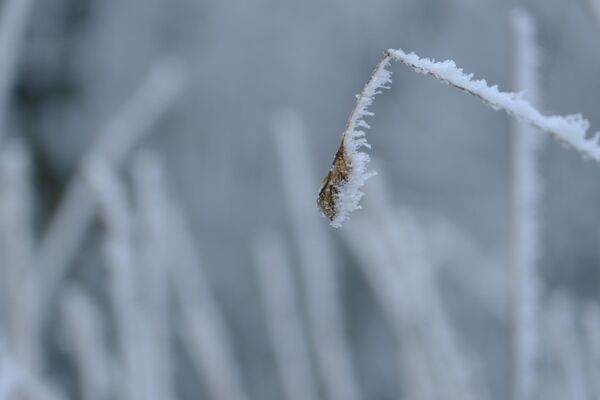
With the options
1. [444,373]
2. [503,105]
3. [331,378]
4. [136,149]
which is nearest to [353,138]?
[503,105]

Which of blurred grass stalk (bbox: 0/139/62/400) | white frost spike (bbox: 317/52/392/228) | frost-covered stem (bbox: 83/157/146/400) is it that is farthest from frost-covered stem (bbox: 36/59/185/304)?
white frost spike (bbox: 317/52/392/228)

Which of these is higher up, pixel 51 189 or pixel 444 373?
pixel 51 189

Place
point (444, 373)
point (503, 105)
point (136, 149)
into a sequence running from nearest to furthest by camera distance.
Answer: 1. point (503, 105)
2. point (444, 373)
3. point (136, 149)

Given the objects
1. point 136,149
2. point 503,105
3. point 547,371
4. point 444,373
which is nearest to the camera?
point 503,105

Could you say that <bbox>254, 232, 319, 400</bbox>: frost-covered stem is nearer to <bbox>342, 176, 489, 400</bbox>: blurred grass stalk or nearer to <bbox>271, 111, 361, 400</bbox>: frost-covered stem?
<bbox>271, 111, 361, 400</bbox>: frost-covered stem

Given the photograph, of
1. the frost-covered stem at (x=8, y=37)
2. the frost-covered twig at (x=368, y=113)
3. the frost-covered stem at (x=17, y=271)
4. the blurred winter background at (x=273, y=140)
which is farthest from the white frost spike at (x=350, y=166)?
the blurred winter background at (x=273, y=140)

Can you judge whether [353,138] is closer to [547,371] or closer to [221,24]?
[547,371]

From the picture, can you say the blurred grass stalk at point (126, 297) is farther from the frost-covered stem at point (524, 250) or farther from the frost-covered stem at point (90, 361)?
the frost-covered stem at point (524, 250)
